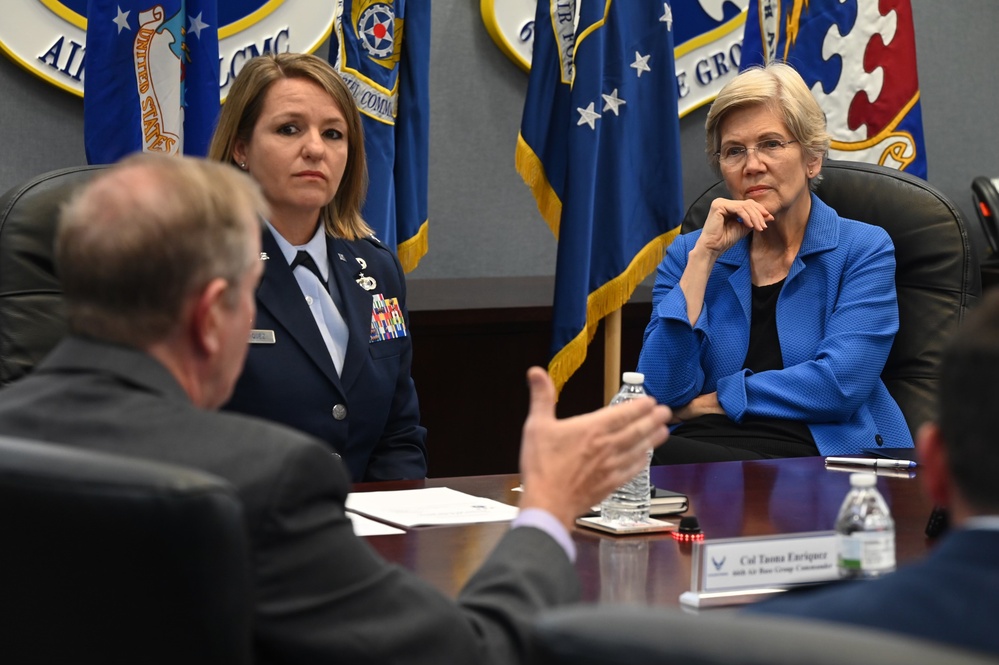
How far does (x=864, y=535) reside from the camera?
148 centimetres

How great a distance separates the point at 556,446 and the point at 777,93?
2.00 metres

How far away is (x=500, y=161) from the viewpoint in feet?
16.3

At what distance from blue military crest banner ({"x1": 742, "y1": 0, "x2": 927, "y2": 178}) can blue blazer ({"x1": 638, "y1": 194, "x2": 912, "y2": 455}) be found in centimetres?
150

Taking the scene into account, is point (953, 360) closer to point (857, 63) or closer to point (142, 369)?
point (142, 369)

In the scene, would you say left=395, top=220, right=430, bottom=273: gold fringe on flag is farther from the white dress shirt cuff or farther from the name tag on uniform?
the white dress shirt cuff

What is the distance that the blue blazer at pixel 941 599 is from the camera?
0.79m

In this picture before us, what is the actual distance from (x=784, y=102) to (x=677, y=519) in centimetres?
152

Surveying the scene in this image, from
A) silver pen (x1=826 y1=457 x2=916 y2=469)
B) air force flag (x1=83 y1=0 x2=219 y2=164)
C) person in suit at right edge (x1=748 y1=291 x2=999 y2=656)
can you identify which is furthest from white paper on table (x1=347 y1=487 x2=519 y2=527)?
air force flag (x1=83 y1=0 x2=219 y2=164)

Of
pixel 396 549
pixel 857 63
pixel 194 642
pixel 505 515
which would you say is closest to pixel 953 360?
pixel 194 642

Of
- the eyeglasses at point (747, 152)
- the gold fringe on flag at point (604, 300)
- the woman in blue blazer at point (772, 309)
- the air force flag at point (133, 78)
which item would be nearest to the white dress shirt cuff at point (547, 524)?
the woman in blue blazer at point (772, 309)

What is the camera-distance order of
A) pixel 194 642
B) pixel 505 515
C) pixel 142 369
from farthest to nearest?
1. pixel 505 515
2. pixel 142 369
3. pixel 194 642

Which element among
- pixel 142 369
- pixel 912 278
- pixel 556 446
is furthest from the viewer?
pixel 912 278

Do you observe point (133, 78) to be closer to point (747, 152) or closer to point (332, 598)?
point (747, 152)

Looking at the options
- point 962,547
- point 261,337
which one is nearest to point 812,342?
point 261,337
